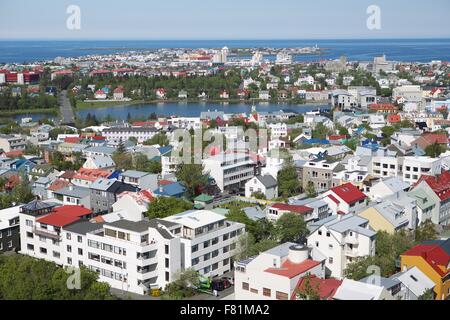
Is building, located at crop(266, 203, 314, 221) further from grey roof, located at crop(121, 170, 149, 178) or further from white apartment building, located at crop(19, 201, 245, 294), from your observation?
grey roof, located at crop(121, 170, 149, 178)

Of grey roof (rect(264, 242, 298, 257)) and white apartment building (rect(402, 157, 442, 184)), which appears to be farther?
white apartment building (rect(402, 157, 442, 184))

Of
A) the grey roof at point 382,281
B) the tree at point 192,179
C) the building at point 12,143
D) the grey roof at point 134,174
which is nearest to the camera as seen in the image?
the grey roof at point 382,281

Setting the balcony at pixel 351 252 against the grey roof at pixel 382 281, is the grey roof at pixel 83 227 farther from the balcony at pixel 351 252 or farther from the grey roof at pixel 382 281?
the grey roof at pixel 382 281

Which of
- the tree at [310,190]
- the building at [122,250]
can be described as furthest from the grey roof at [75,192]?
the tree at [310,190]

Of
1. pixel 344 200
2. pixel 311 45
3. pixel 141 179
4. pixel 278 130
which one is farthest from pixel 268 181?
pixel 311 45

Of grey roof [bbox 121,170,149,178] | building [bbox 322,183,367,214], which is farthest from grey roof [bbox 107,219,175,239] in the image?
grey roof [bbox 121,170,149,178]

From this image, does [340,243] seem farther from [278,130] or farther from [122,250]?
[278,130]
